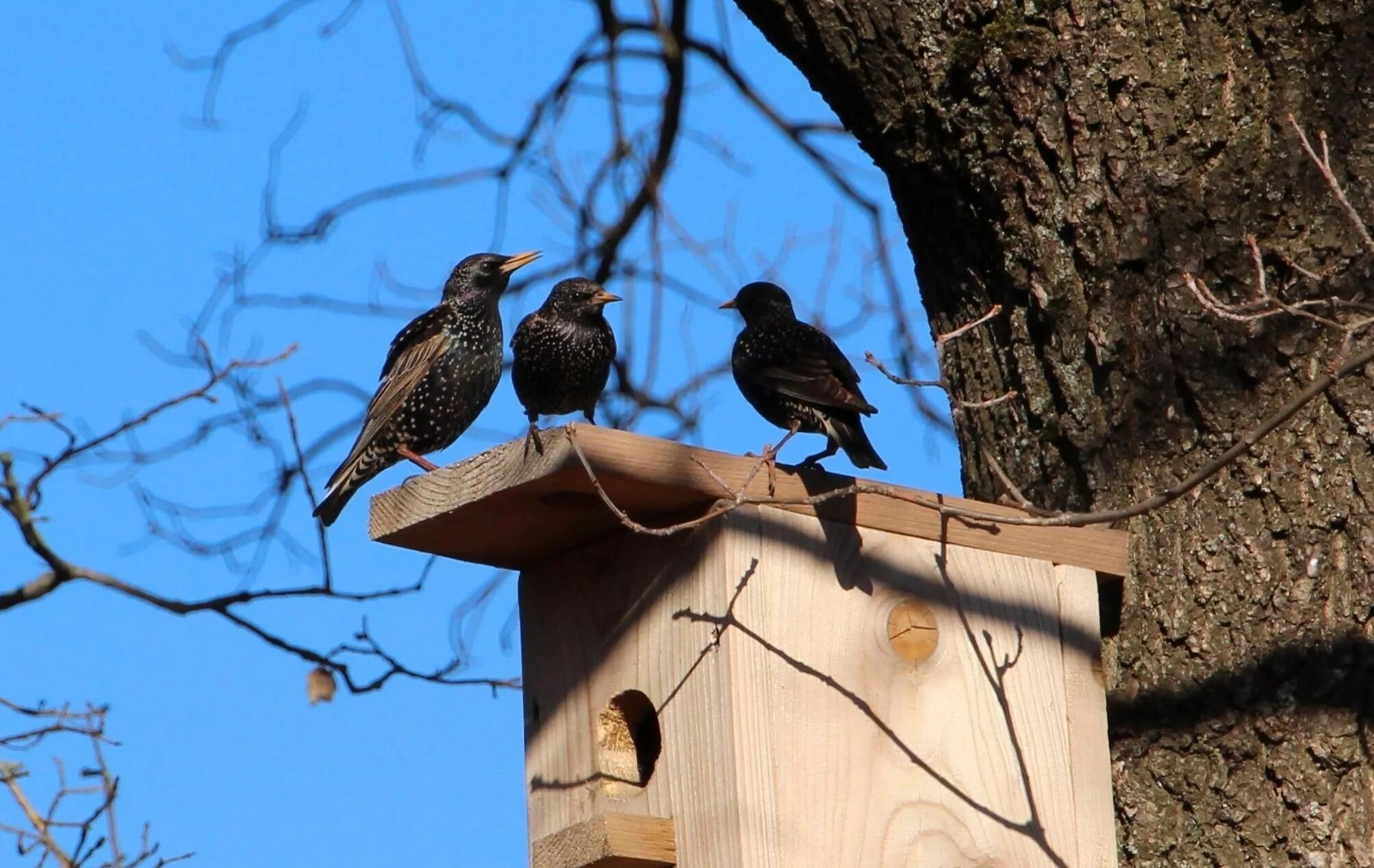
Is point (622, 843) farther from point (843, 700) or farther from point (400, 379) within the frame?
point (400, 379)

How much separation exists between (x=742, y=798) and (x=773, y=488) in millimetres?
478

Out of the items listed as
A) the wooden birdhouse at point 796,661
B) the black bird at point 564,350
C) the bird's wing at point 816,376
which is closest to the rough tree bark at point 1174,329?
the wooden birdhouse at point 796,661

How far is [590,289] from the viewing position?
448 centimetres

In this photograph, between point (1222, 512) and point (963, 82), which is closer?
point (1222, 512)

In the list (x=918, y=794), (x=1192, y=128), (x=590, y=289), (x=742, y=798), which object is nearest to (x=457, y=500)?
(x=742, y=798)

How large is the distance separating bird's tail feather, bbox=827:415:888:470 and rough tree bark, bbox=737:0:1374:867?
18 centimetres

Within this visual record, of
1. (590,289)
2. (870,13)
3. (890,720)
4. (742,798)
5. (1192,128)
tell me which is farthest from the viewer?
(590,289)

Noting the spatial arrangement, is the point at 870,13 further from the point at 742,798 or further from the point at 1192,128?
the point at 742,798

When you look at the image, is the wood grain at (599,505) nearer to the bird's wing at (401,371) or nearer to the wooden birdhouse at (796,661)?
the wooden birdhouse at (796,661)

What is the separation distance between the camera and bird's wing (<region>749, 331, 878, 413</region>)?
342 centimetres

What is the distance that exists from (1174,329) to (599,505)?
3.24 ft

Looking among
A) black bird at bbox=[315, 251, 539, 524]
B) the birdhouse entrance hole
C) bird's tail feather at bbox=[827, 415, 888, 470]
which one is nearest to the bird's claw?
the birdhouse entrance hole

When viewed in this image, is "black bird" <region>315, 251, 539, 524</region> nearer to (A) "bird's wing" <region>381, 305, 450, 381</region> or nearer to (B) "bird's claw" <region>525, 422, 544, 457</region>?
(A) "bird's wing" <region>381, 305, 450, 381</region>

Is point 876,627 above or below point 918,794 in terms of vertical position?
above
